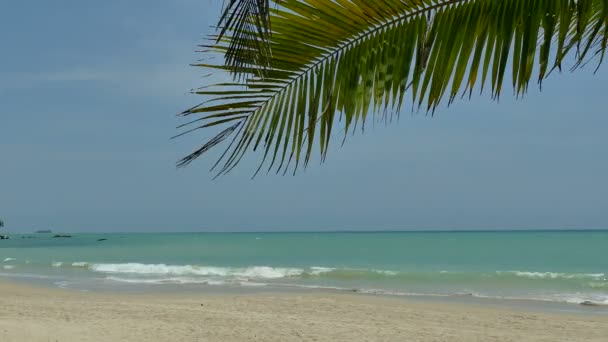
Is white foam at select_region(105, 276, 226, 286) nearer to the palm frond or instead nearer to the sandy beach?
the sandy beach

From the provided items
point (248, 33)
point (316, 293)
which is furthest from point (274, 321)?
point (248, 33)

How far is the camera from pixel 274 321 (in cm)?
1169

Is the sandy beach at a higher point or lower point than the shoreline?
higher

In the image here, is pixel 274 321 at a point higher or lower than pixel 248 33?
lower

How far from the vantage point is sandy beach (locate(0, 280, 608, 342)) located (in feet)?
33.1

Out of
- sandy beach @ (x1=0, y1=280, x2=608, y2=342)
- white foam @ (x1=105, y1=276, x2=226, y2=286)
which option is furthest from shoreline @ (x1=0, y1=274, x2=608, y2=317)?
sandy beach @ (x1=0, y1=280, x2=608, y2=342)

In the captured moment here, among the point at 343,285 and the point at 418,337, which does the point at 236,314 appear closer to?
the point at 418,337

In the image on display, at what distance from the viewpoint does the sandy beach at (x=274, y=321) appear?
33.1ft

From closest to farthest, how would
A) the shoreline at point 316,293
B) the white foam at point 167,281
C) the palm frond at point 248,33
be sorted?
the palm frond at point 248,33, the shoreline at point 316,293, the white foam at point 167,281

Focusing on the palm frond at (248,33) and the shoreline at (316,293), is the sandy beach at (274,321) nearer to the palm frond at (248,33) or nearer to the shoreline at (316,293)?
the shoreline at (316,293)

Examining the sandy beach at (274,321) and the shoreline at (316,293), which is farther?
the shoreline at (316,293)

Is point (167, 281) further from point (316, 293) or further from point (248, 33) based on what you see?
point (248, 33)

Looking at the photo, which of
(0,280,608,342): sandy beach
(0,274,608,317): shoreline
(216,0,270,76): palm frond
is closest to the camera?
(216,0,270,76): palm frond

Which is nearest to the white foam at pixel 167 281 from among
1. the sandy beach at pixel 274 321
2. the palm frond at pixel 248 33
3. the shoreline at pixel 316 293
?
the shoreline at pixel 316 293
